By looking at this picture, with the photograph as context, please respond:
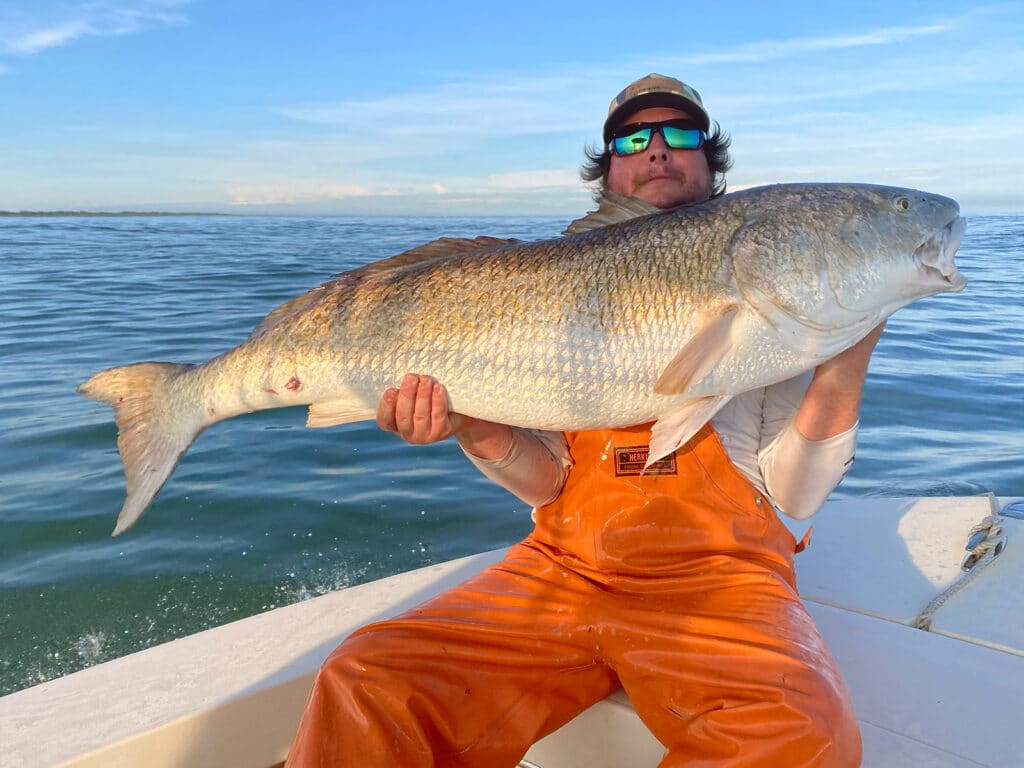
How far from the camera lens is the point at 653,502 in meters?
2.53

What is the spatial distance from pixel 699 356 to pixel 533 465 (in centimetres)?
71

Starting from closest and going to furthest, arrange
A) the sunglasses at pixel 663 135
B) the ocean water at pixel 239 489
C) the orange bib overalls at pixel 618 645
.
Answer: the orange bib overalls at pixel 618 645 < the sunglasses at pixel 663 135 < the ocean water at pixel 239 489

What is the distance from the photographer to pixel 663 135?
→ 3191 millimetres

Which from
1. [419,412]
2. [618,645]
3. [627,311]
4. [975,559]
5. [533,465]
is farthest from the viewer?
[975,559]

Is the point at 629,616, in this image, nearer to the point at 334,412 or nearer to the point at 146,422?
the point at 334,412

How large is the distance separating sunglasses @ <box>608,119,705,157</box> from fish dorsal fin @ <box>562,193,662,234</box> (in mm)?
620

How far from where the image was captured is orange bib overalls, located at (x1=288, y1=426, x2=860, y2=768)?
6.38ft

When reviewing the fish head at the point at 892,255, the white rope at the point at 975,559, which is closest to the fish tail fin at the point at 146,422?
the fish head at the point at 892,255

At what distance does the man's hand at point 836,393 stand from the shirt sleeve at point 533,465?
83 cm

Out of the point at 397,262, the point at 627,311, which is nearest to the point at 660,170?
the point at 627,311

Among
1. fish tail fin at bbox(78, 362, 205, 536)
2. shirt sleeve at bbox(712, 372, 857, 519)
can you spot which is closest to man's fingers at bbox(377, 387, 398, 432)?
fish tail fin at bbox(78, 362, 205, 536)

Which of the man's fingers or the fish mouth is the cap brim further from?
the man's fingers

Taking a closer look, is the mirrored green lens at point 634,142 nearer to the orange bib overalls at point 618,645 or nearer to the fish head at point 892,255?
the fish head at point 892,255

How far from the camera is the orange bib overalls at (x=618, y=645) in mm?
1944
